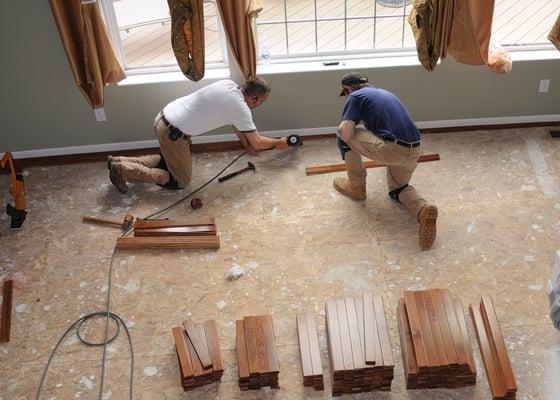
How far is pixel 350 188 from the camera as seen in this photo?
4.49m

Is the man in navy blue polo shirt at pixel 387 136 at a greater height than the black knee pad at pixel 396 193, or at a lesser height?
greater

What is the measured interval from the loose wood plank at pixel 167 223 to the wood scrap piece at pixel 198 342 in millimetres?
905

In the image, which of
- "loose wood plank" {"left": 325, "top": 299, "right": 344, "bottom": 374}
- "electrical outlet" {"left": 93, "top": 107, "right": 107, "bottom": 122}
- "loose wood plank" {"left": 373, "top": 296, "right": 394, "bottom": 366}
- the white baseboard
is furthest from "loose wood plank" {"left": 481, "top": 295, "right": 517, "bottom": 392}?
"electrical outlet" {"left": 93, "top": 107, "right": 107, "bottom": 122}

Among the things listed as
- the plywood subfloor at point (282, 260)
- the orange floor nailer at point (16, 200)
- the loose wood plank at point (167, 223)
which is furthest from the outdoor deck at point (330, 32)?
the loose wood plank at point (167, 223)

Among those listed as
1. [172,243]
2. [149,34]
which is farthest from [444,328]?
[149,34]

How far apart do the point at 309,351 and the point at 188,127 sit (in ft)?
6.38

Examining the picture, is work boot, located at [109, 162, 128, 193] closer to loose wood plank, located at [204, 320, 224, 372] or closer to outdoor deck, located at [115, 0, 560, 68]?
outdoor deck, located at [115, 0, 560, 68]

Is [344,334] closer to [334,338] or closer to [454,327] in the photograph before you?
[334,338]

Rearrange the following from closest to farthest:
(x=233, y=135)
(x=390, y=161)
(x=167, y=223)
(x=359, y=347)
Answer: (x=359, y=347), (x=390, y=161), (x=167, y=223), (x=233, y=135)

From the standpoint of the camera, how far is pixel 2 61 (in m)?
4.59

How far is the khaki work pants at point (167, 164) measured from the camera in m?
4.52

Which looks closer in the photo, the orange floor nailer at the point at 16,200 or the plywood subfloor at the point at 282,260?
the plywood subfloor at the point at 282,260

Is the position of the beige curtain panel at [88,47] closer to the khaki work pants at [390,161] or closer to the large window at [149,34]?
the large window at [149,34]

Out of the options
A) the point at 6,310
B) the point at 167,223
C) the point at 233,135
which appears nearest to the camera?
the point at 6,310
